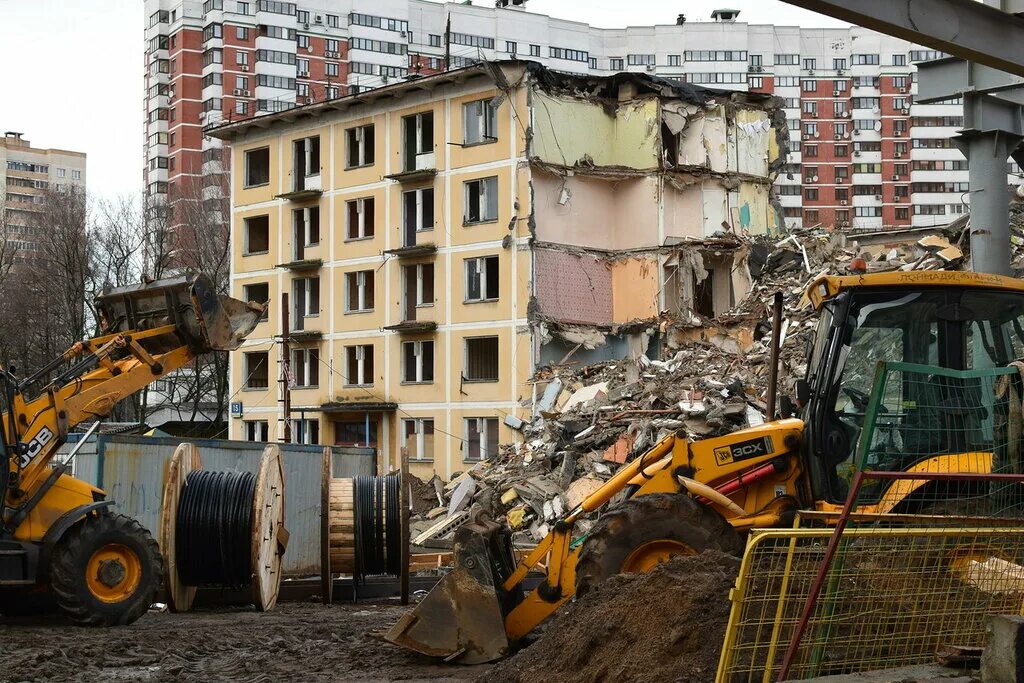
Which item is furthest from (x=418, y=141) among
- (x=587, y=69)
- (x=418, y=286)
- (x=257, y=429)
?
(x=587, y=69)

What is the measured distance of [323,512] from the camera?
15031 millimetres

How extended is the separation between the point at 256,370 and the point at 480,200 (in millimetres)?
14252

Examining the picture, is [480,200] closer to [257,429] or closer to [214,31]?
[257,429]

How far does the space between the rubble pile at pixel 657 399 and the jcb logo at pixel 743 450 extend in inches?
462

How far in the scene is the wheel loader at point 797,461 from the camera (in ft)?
29.3

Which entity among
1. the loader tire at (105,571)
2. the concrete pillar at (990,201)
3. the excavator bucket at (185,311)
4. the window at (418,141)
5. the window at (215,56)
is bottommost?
the loader tire at (105,571)

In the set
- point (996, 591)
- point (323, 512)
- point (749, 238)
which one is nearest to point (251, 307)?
point (323, 512)

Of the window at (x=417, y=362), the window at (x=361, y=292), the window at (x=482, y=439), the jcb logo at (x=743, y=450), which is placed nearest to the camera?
the jcb logo at (x=743, y=450)

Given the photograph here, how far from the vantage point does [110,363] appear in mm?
14984

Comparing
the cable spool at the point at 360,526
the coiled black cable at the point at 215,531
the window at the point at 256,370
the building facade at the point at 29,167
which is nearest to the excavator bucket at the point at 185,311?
the coiled black cable at the point at 215,531

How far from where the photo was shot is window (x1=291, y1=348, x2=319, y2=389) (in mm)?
50447

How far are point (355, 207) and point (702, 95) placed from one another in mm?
14168

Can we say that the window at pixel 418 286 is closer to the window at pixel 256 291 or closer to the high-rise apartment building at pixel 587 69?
the window at pixel 256 291

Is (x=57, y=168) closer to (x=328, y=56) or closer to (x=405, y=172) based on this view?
(x=328, y=56)
